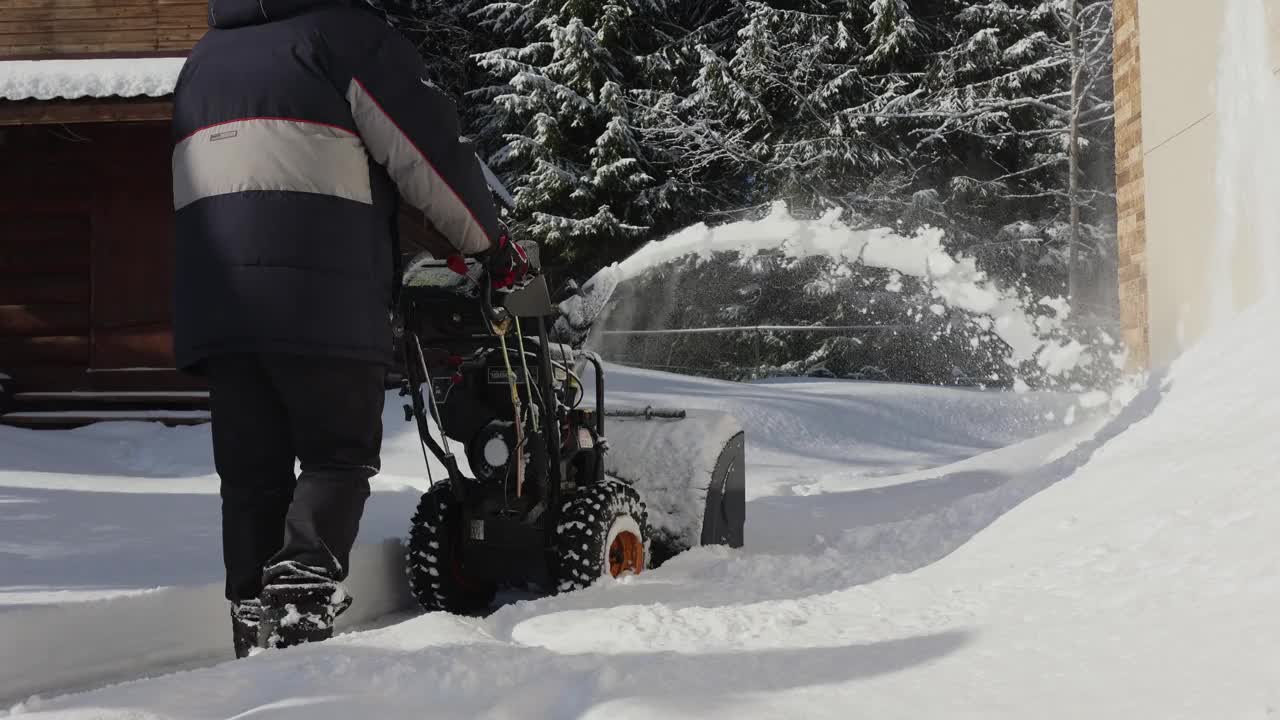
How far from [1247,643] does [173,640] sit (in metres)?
2.63

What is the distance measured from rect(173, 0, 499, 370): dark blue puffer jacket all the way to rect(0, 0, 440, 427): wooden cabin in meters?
7.31

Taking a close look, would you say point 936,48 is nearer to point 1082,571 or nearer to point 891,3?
point 891,3

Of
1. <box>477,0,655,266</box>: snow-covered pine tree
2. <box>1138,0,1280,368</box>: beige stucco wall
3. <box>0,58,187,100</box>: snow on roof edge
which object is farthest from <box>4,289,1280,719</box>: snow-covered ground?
<box>477,0,655,266</box>: snow-covered pine tree

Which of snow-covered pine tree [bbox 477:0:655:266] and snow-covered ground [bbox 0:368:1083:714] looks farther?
snow-covered pine tree [bbox 477:0:655:266]

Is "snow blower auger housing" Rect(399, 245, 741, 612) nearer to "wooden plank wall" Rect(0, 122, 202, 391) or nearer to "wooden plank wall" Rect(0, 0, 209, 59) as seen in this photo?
"wooden plank wall" Rect(0, 122, 202, 391)

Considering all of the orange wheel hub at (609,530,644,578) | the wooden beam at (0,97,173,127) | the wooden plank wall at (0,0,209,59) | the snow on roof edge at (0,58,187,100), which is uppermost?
the wooden plank wall at (0,0,209,59)

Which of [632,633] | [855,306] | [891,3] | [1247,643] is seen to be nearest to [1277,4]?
[1247,643]

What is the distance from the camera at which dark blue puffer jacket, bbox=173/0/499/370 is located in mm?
2465

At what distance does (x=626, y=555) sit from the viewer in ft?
12.3

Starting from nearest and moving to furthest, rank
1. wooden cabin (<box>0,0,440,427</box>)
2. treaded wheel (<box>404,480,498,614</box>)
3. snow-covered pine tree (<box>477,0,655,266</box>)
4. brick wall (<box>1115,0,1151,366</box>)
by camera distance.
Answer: treaded wheel (<box>404,480,498,614</box>) → brick wall (<box>1115,0,1151,366</box>) → wooden cabin (<box>0,0,440,427</box>) → snow-covered pine tree (<box>477,0,655,266</box>)

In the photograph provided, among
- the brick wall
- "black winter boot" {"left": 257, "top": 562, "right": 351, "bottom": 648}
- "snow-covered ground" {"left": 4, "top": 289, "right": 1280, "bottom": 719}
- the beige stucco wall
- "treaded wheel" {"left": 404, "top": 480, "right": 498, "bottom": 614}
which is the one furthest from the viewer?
the brick wall

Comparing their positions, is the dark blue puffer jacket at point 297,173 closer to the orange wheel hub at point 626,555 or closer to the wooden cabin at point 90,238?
the orange wheel hub at point 626,555

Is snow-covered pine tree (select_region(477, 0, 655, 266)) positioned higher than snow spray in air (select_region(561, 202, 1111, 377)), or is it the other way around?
snow-covered pine tree (select_region(477, 0, 655, 266))

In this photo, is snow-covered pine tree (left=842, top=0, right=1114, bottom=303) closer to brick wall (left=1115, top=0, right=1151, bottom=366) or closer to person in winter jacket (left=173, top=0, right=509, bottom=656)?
brick wall (left=1115, top=0, right=1151, bottom=366)
